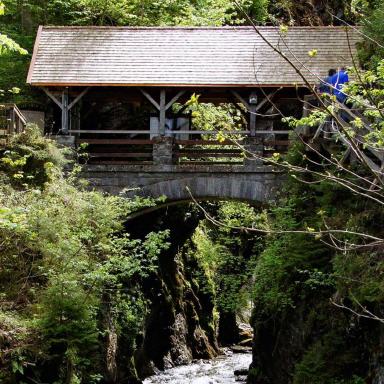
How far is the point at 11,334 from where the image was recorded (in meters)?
9.49

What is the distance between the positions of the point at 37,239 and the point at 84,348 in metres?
1.98

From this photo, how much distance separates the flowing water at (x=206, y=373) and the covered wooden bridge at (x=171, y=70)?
18.5ft

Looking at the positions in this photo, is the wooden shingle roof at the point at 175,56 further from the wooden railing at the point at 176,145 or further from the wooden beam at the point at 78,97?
the wooden railing at the point at 176,145

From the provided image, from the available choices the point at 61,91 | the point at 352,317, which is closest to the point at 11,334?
the point at 352,317

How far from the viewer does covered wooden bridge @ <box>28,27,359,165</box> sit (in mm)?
15438

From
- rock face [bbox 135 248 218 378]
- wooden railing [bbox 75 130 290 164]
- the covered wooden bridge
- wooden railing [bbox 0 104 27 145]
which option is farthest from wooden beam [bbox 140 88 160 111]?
rock face [bbox 135 248 218 378]

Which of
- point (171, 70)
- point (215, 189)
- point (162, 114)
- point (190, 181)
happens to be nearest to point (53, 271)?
point (190, 181)

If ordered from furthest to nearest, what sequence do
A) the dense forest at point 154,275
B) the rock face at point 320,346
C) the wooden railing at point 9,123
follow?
the wooden railing at point 9,123 → the dense forest at point 154,275 → the rock face at point 320,346

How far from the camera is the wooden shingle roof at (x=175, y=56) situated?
15.5 metres

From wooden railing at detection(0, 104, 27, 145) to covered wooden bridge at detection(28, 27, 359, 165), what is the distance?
48.0 inches

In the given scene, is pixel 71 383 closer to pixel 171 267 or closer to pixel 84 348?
pixel 84 348

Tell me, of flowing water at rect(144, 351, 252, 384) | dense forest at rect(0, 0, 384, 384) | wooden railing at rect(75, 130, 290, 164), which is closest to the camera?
dense forest at rect(0, 0, 384, 384)

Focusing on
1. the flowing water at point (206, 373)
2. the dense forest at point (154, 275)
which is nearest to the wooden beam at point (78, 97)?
the dense forest at point (154, 275)

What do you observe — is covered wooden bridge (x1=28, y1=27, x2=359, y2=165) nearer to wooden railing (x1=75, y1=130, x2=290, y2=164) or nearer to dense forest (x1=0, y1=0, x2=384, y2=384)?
wooden railing (x1=75, y1=130, x2=290, y2=164)
